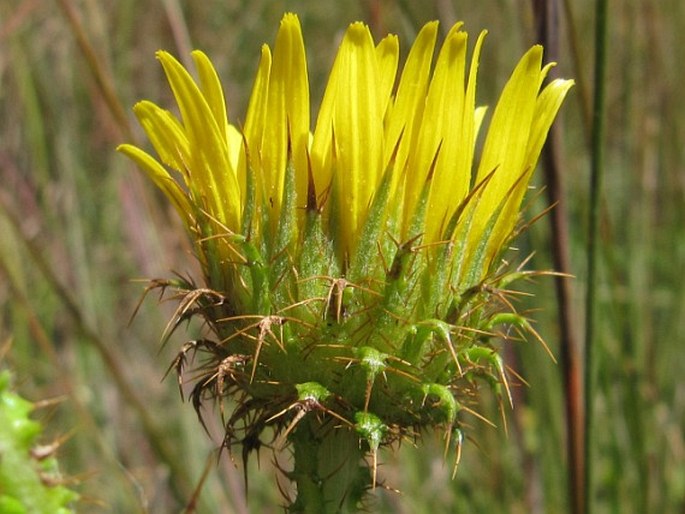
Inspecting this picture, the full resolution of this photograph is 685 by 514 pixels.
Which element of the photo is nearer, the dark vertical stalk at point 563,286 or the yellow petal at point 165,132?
the yellow petal at point 165,132

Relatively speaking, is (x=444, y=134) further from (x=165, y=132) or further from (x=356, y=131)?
(x=165, y=132)

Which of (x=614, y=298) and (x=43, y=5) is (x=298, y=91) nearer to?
(x=614, y=298)

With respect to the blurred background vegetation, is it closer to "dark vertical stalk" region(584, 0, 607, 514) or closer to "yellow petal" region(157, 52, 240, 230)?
"dark vertical stalk" region(584, 0, 607, 514)

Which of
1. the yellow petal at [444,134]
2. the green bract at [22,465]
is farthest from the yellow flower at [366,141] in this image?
the green bract at [22,465]

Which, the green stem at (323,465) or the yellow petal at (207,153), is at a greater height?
the yellow petal at (207,153)

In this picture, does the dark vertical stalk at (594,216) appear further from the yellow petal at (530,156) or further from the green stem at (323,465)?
the green stem at (323,465)
